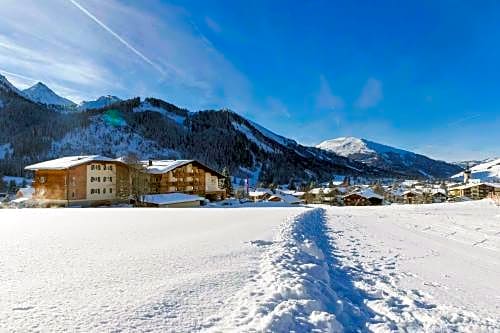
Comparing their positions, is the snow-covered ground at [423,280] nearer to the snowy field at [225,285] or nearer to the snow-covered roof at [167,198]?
the snowy field at [225,285]

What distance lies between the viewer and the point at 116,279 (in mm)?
4930

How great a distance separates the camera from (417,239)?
13.0 m

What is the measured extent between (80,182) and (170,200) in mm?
12735

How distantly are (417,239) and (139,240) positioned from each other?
10504mm

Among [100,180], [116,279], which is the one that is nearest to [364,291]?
[116,279]

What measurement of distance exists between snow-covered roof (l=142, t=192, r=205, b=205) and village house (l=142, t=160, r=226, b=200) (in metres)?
2.55

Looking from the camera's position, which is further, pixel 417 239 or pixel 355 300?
pixel 417 239

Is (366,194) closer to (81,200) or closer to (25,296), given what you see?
(81,200)

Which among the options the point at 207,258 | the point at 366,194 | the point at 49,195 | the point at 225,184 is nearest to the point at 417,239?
the point at 207,258

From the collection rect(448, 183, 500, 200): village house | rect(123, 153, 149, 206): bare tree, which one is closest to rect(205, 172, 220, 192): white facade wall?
rect(123, 153, 149, 206): bare tree

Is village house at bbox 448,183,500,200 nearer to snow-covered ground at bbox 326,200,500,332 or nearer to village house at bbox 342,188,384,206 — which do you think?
village house at bbox 342,188,384,206

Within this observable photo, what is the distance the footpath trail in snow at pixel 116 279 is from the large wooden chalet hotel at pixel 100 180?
1627 inches

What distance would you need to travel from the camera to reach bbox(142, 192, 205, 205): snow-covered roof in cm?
4831

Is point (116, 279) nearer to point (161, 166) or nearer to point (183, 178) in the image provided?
point (161, 166)
